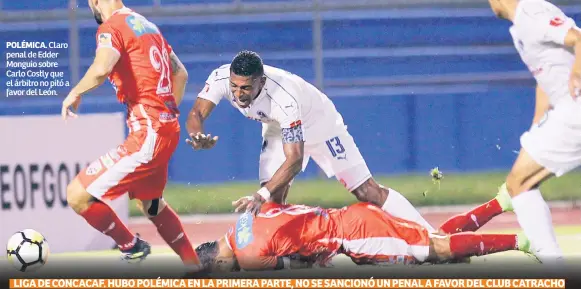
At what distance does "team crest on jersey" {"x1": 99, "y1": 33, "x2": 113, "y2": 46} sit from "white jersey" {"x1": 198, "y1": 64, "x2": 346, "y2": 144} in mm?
805

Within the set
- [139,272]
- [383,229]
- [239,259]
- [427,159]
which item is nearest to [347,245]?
[383,229]

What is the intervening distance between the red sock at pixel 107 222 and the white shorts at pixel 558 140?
2510mm

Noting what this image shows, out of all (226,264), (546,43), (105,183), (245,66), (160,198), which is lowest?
(226,264)

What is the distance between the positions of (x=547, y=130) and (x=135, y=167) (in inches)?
97.6

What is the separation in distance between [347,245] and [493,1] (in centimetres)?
188

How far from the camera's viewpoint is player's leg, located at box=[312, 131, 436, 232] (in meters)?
7.62

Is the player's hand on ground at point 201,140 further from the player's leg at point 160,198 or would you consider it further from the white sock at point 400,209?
the white sock at point 400,209

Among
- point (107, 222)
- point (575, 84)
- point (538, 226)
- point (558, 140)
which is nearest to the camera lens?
point (575, 84)

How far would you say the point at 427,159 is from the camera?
10.6 meters

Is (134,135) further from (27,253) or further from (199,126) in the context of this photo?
(27,253)

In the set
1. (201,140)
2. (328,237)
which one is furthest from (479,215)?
(201,140)

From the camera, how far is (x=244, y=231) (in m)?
6.67

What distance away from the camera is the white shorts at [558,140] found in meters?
6.62

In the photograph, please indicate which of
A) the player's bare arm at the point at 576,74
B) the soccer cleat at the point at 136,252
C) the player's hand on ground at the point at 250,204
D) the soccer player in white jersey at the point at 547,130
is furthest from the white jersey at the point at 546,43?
the soccer cleat at the point at 136,252
